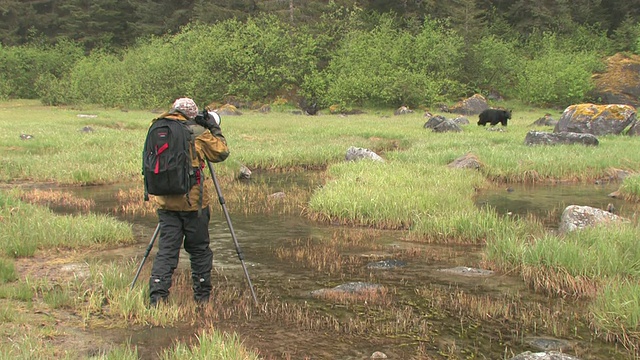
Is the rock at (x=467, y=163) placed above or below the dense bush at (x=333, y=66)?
below

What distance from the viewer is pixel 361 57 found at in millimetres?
46000

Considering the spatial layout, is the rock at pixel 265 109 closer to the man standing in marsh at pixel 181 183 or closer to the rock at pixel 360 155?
the rock at pixel 360 155

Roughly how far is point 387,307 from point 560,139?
1620 centimetres

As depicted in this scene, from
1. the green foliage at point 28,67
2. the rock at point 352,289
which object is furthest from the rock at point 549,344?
the green foliage at point 28,67

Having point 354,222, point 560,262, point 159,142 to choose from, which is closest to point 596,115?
point 354,222

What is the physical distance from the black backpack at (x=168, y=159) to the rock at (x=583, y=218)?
6.46 meters

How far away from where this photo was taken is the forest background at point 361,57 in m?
43.7

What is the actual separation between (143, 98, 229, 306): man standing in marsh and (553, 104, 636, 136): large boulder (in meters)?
20.7

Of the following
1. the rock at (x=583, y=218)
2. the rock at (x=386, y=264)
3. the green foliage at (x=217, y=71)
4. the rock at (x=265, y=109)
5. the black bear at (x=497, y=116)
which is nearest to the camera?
the rock at (x=386, y=264)

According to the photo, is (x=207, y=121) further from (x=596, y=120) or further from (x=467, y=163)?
(x=596, y=120)

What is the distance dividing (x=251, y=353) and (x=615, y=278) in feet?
16.1

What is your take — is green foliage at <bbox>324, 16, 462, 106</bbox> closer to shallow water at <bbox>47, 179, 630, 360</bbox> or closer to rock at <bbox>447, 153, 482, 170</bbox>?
rock at <bbox>447, 153, 482, 170</bbox>

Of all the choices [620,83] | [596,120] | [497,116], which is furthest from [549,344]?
[620,83]

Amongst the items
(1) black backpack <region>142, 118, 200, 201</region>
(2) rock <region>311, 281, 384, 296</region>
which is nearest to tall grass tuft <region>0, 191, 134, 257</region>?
(1) black backpack <region>142, 118, 200, 201</region>
